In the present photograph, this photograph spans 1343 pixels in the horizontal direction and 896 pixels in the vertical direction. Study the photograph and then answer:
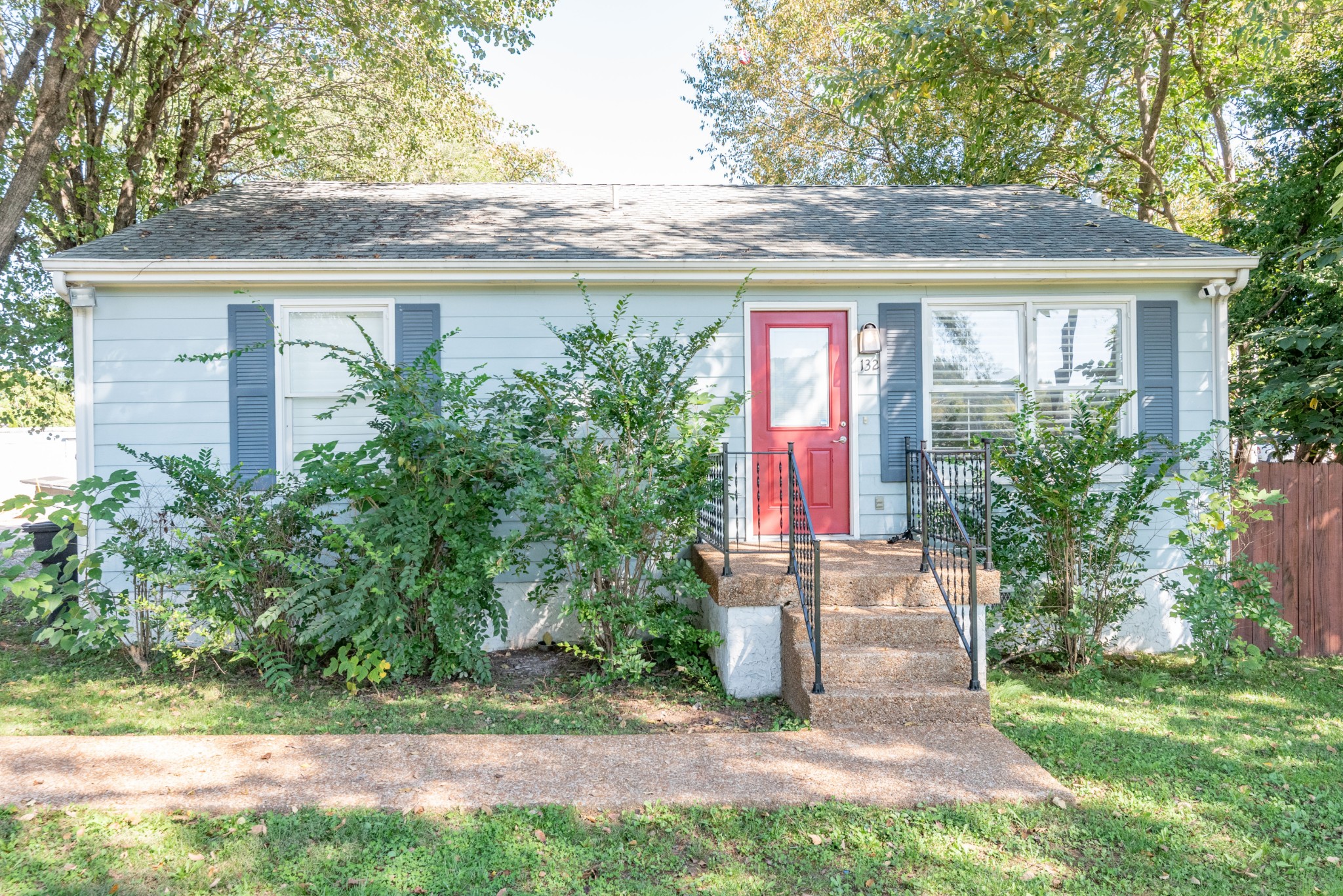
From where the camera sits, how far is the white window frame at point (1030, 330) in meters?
6.23

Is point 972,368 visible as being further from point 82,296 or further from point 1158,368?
point 82,296

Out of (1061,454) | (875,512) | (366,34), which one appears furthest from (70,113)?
(1061,454)

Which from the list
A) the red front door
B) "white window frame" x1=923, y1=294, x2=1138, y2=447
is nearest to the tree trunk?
the red front door

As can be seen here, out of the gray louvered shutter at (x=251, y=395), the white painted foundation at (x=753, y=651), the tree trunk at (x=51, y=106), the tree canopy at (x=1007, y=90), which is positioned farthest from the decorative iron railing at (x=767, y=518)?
the tree trunk at (x=51, y=106)

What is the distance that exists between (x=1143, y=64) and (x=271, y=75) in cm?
1150

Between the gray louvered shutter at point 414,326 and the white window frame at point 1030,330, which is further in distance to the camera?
the white window frame at point 1030,330

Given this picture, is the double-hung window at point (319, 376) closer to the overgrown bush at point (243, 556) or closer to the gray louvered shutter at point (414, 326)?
the gray louvered shutter at point (414, 326)

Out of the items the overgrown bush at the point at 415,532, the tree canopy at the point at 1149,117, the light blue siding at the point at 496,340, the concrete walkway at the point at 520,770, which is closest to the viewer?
the concrete walkway at the point at 520,770

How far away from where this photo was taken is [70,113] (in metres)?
8.31

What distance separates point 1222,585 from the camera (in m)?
5.25

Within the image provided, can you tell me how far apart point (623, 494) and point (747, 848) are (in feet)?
7.61

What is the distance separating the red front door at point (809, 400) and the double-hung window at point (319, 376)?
10.1ft

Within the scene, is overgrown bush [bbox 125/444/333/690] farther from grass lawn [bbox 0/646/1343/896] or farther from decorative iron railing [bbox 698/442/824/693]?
decorative iron railing [bbox 698/442/824/693]

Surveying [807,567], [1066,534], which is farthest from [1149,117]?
[807,567]
